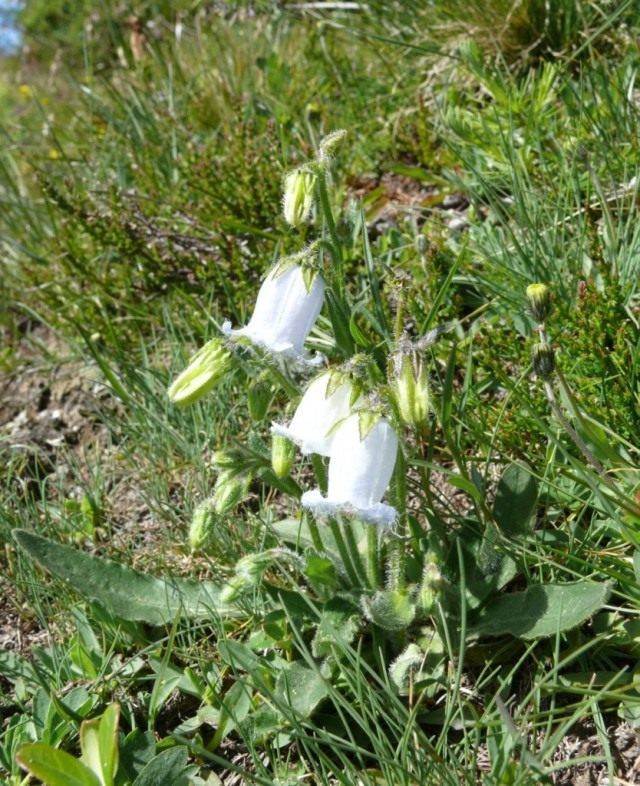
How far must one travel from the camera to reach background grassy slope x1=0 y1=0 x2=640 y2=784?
1733 mm

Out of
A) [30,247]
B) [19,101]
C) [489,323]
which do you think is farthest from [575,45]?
[19,101]

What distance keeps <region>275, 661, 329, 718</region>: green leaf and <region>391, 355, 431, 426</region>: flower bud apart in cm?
54

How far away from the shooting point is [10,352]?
11.1ft

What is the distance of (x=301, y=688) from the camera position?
1749 mm

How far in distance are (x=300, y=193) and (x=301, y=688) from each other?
3.10 ft

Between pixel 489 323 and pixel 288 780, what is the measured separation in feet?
4.41

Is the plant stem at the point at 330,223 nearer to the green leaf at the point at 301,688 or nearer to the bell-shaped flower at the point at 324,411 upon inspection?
the bell-shaped flower at the point at 324,411

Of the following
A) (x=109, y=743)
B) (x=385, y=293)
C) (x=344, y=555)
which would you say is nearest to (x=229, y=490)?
(x=344, y=555)

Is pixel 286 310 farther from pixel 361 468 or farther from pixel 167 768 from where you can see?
pixel 167 768

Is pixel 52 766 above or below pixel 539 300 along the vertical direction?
below

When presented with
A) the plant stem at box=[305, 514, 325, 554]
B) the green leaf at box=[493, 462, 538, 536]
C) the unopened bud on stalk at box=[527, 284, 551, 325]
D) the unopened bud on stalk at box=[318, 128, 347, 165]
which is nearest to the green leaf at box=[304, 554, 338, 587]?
the plant stem at box=[305, 514, 325, 554]

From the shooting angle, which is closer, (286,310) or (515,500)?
(286,310)

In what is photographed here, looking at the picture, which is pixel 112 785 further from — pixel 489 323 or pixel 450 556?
pixel 489 323

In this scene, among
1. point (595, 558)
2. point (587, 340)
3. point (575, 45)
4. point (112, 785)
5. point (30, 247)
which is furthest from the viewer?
point (30, 247)
